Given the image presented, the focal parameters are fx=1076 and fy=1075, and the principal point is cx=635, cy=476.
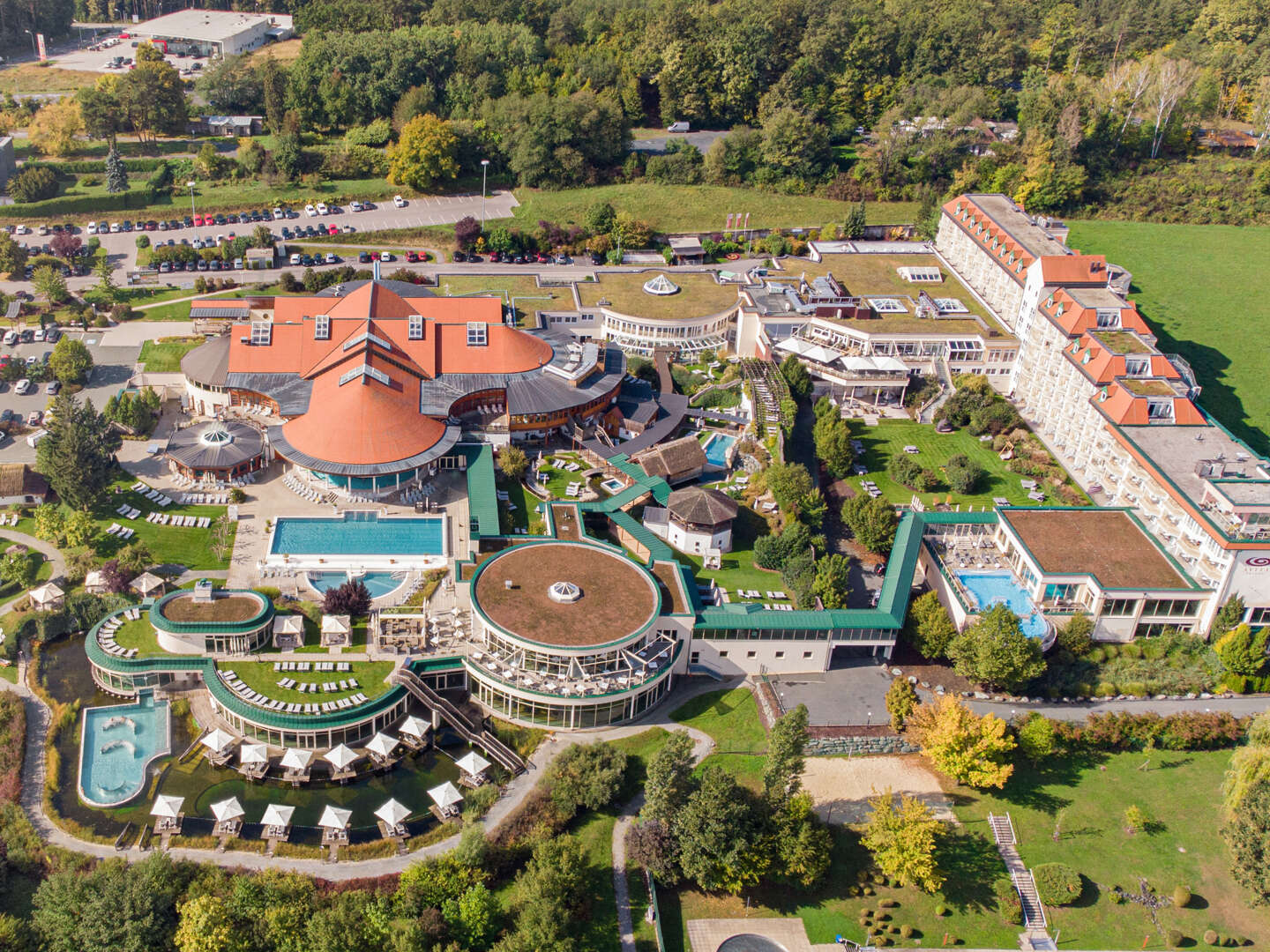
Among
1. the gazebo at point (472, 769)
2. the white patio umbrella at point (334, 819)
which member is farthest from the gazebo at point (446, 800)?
the white patio umbrella at point (334, 819)

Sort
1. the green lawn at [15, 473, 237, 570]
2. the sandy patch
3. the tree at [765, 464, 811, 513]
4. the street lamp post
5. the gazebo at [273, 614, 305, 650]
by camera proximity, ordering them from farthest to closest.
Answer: the street lamp post < the tree at [765, 464, 811, 513] < the green lawn at [15, 473, 237, 570] < the gazebo at [273, 614, 305, 650] < the sandy patch

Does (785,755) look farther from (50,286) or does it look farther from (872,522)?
(50,286)

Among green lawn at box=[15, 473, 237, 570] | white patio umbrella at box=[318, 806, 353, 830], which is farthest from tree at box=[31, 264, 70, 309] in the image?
white patio umbrella at box=[318, 806, 353, 830]

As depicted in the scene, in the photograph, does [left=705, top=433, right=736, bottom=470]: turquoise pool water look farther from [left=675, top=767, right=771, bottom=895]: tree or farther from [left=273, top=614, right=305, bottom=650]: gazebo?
[left=675, top=767, right=771, bottom=895]: tree

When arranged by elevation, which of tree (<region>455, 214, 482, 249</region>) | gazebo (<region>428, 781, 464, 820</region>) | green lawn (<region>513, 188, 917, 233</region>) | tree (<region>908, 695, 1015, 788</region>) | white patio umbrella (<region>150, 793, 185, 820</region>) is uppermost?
green lawn (<region>513, 188, 917, 233</region>)

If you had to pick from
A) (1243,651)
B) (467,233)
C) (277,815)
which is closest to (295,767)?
(277,815)

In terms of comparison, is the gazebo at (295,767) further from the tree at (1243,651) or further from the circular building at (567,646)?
the tree at (1243,651)

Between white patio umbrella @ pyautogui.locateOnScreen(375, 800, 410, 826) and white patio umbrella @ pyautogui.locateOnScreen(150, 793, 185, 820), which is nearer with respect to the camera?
white patio umbrella @ pyautogui.locateOnScreen(150, 793, 185, 820)

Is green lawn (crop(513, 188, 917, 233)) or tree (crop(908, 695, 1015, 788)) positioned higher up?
green lawn (crop(513, 188, 917, 233))
